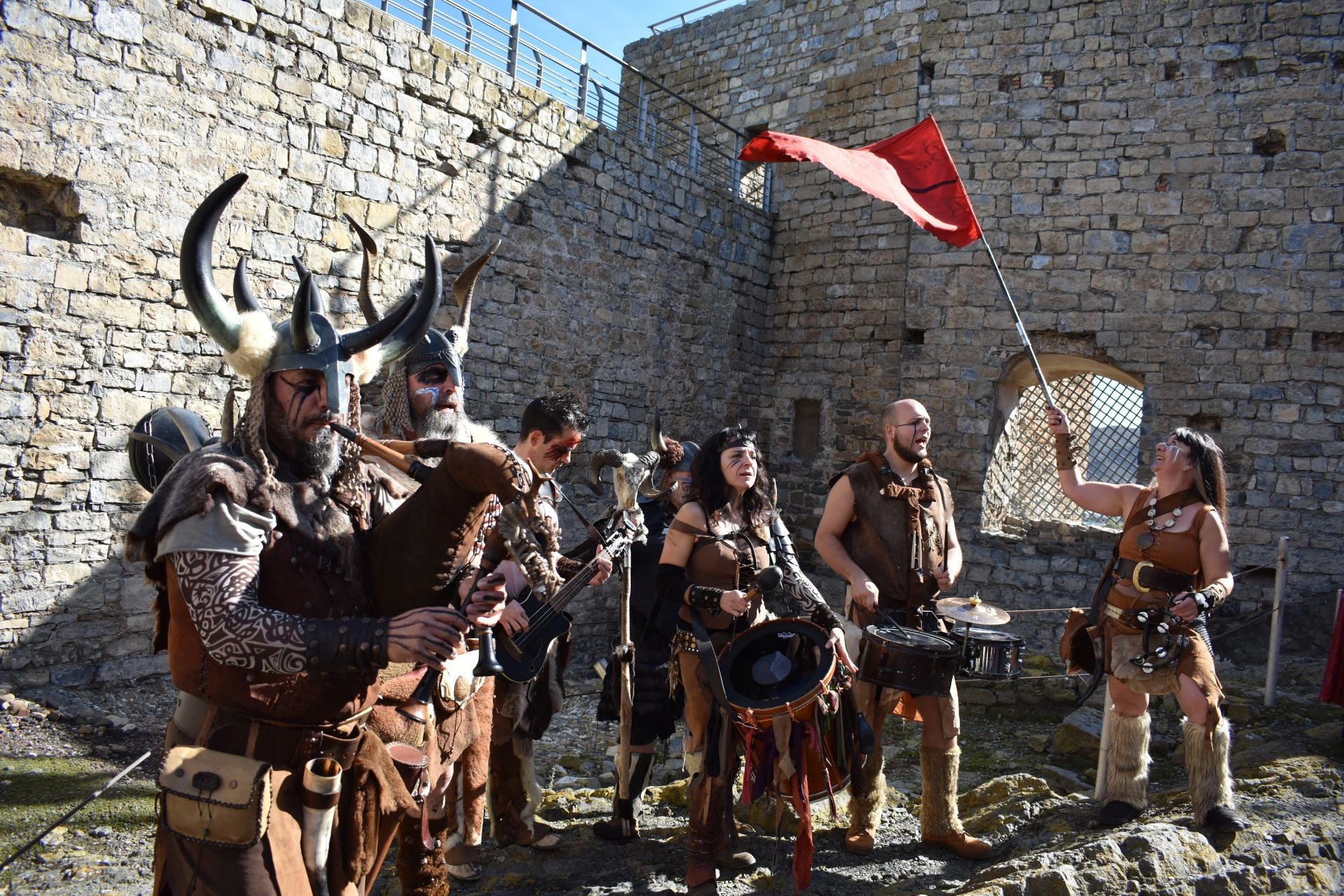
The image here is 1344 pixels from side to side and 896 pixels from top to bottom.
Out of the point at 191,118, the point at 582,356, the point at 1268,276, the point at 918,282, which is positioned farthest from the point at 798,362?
the point at 191,118

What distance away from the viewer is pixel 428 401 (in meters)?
3.85

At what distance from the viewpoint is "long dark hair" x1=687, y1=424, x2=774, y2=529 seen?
3.94 meters

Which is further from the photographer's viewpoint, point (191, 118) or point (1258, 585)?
point (1258, 585)

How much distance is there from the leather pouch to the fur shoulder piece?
0.46 m

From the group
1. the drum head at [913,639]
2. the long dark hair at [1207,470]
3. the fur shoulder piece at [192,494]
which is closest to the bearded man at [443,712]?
the fur shoulder piece at [192,494]

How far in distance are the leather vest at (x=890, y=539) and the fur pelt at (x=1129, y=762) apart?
3.39 feet

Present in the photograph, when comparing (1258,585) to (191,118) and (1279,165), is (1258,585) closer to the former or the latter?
(1279,165)

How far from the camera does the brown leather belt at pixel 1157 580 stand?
168 inches

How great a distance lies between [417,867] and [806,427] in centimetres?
883

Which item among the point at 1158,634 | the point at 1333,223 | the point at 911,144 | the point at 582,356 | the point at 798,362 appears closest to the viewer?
the point at 1158,634

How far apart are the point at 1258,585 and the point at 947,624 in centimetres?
553

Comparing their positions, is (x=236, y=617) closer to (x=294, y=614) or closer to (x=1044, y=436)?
(x=294, y=614)

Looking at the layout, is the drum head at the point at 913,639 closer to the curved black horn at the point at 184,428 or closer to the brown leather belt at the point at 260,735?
the brown leather belt at the point at 260,735

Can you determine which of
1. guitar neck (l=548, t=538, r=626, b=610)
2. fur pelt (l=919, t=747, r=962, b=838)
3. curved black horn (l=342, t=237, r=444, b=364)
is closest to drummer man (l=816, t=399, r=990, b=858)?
fur pelt (l=919, t=747, r=962, b=838)
